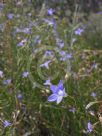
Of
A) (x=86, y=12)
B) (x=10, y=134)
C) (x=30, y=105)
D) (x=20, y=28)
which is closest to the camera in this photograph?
(x=10, y=134)

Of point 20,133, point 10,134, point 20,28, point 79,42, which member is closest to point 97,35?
point 79,42

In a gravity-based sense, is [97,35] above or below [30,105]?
below

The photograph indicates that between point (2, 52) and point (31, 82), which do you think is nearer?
point (31, 82)

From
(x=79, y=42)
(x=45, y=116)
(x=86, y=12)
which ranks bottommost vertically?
(x=86, y=12)

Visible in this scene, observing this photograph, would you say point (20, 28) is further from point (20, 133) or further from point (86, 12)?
point (86, 12)

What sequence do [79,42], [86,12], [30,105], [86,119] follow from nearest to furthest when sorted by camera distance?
1. [86,119]
2. [30,105]
3. [79,42]
4. [86,12]

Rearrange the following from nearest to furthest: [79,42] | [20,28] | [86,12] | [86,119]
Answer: [86,119] < [20,28] < [79,42] < [86,12]

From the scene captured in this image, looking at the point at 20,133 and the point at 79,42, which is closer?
the point at 20,133

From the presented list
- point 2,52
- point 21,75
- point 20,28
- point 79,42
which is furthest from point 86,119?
point 79,42

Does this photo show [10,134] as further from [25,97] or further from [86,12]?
[86,12]
